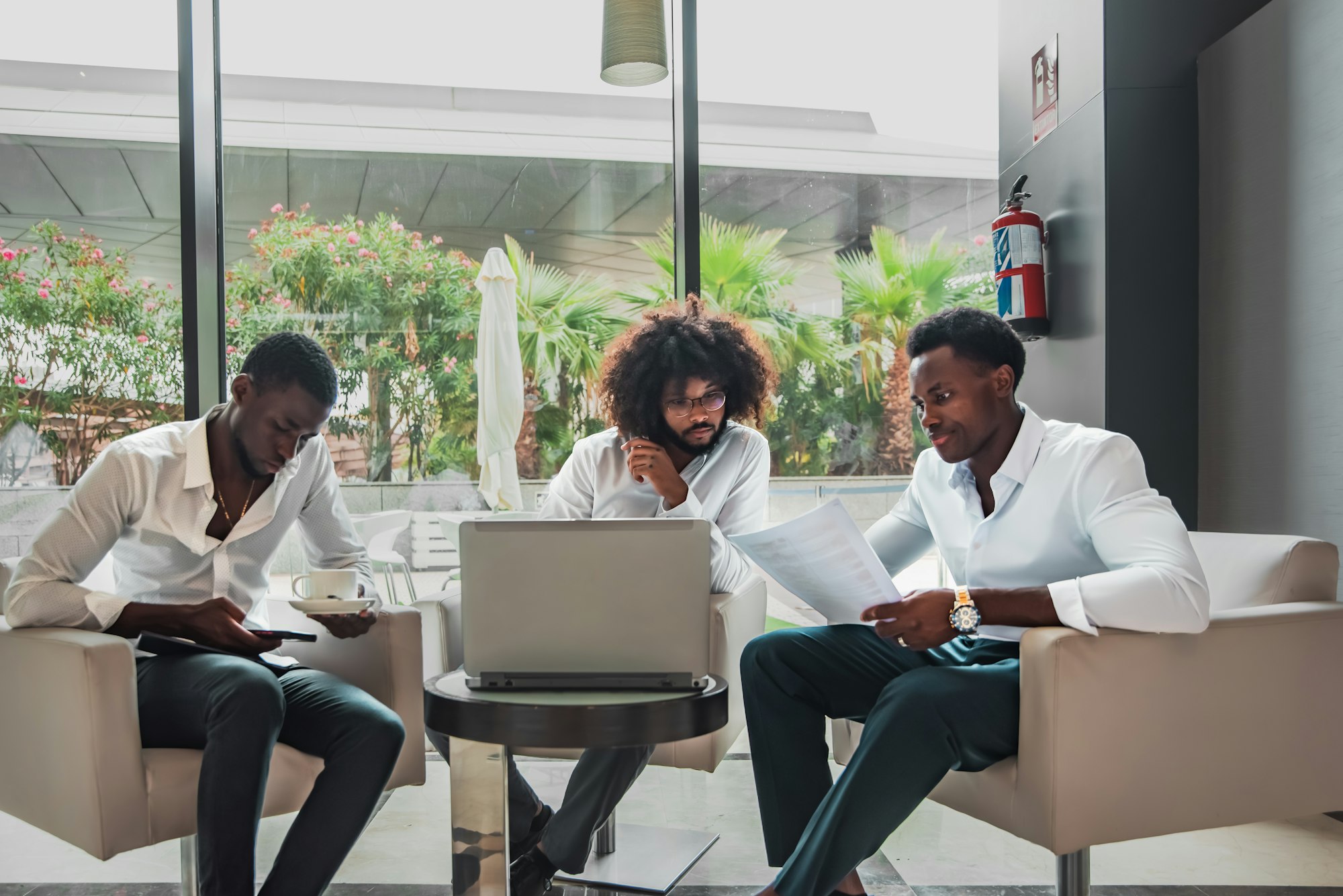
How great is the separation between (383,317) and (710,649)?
6.25ft

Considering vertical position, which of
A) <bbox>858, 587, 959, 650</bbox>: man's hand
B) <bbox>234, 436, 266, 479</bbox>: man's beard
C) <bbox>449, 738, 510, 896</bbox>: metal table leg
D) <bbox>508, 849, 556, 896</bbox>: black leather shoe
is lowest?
<bbox>508, 849, 556, 896</bbox>: black leather shoe

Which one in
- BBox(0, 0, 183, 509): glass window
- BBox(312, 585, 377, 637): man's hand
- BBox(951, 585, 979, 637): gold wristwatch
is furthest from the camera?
→ BBox(0, 0, 183, 509): glass window

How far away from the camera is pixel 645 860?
2160mm

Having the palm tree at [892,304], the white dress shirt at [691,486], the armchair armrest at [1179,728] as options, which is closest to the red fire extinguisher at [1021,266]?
the palm tree at [892,304]

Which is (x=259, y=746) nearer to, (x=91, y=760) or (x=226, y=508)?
(x=91, y=760)

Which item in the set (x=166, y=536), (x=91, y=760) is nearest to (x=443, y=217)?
(x=166, y=536)

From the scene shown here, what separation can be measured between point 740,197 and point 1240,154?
57.6 inches

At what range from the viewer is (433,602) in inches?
81.7

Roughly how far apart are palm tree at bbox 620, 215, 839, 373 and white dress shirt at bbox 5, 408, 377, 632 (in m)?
1.52

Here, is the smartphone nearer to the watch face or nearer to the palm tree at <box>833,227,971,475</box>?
A: the watch face

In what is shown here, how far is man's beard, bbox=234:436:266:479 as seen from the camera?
199cm

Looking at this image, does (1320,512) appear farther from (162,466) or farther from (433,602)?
(162,466)

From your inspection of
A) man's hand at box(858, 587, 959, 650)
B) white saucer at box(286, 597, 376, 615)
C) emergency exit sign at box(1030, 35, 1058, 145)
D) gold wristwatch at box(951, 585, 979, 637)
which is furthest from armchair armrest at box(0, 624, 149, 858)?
emergency exit sign at box(1030, 35, 1058, 145)

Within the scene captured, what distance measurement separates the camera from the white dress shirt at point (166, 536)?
1743 mm
